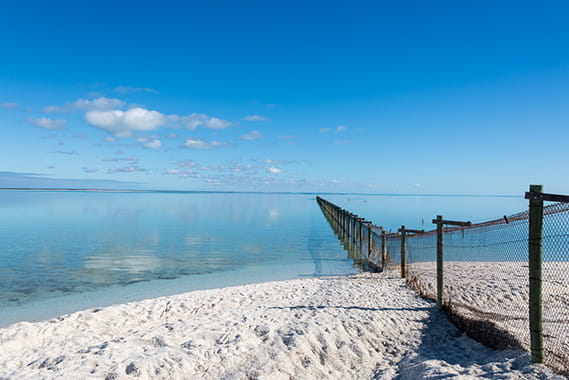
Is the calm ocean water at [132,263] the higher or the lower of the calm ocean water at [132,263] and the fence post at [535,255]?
the lower

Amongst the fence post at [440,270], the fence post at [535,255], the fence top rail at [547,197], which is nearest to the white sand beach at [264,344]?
the fence post at [440,270]

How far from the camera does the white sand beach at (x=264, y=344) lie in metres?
4.50

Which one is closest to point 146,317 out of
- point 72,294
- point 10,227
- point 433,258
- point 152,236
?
point 72,294

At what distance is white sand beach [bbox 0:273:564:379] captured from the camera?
177 inches

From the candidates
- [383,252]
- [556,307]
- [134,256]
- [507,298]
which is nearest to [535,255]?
[556,307]

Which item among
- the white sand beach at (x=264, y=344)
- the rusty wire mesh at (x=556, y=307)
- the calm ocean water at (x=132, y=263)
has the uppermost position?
the rusty wire mesh at (x=556, y=307)

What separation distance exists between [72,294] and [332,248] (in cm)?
1330

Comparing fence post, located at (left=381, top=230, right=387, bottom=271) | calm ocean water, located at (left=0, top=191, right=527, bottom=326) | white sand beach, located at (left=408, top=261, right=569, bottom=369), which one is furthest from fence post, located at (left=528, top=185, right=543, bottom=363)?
calm ocean water, located at (left=0, top=191, right=527, bottom=326)

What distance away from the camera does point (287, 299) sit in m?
8.00

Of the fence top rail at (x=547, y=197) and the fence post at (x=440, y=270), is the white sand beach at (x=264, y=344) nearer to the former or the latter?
the fence post at (x=440, y=270)

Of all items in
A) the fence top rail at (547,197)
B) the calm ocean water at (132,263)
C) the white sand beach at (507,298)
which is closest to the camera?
the fence top rail at (547,197)

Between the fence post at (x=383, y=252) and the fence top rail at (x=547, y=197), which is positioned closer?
the fence top rail at (x=547, y=197)

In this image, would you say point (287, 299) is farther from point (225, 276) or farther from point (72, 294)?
point (72, 294)

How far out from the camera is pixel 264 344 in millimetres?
5219
